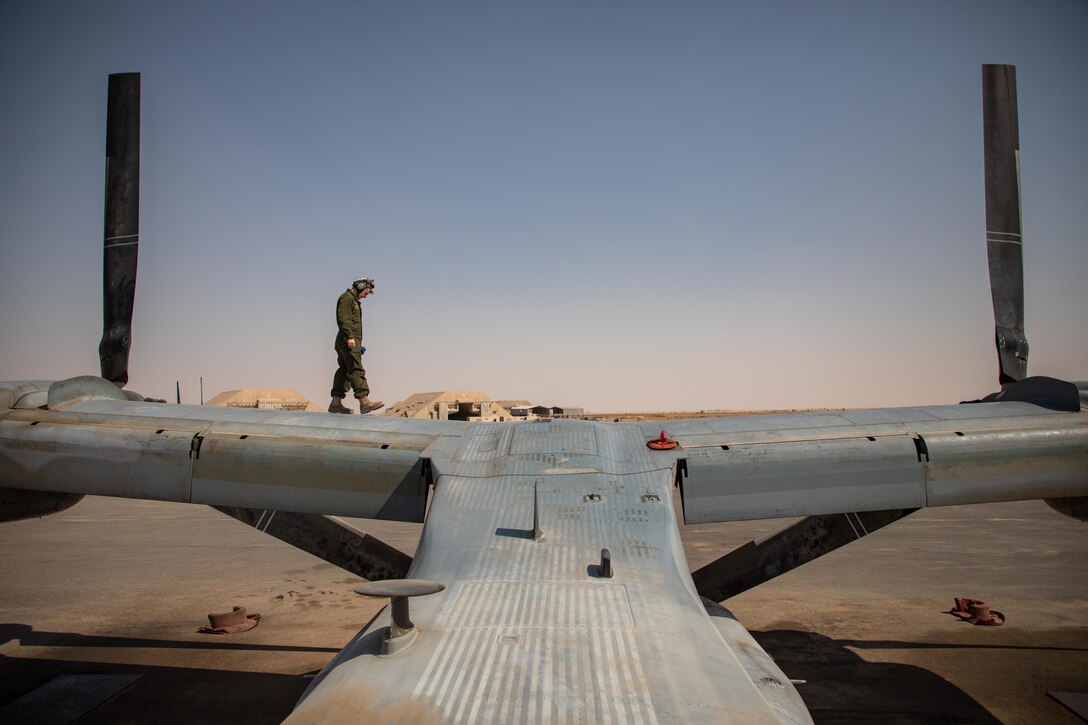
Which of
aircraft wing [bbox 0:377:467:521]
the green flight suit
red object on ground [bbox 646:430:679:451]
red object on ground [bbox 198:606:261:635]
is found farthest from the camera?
red object on ground [bbox 198:606:261:635]

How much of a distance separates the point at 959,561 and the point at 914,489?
9.75 m

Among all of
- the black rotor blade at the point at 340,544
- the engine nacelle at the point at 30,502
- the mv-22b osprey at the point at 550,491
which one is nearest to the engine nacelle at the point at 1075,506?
the mv-22b osprey at the point at 550,491

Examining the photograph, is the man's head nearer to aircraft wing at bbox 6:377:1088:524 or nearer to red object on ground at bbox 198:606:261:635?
aircraft wing at bbox 6:377:1088:524

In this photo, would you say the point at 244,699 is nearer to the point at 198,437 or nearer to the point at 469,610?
the point at 198,437

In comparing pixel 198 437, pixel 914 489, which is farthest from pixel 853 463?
pixel 198 437

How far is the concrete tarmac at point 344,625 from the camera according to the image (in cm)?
766

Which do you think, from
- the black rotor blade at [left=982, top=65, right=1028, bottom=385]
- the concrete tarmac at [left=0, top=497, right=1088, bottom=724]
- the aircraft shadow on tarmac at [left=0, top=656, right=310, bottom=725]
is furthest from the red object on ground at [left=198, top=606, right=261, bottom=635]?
the black rotor blade at [left=982, top=65, right=1028, bottom=385]

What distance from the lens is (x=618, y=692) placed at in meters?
2.47

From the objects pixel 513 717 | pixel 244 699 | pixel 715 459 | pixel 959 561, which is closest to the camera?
pixel 513 717

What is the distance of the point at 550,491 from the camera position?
179 inches

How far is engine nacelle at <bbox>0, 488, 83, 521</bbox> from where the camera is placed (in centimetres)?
631

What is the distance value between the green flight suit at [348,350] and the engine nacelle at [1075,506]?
7.45m

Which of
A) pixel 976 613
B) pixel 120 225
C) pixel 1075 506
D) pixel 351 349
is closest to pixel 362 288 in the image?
pixel 351 349

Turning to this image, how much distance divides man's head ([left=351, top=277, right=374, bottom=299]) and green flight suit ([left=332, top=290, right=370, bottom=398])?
0.26 feet
